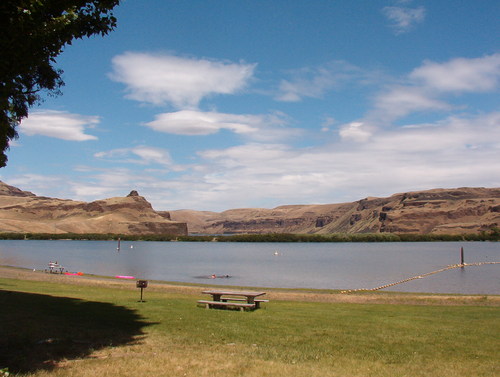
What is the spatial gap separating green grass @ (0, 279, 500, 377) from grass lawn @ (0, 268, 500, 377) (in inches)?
1.0

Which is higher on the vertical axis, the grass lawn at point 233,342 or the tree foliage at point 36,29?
the tree foliage at point 36,29

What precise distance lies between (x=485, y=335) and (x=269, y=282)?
33.4m

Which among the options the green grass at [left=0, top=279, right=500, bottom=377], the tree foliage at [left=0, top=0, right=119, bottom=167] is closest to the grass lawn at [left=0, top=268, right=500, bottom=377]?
the green grass at [left=0, top=279, right=500, bottom=377]

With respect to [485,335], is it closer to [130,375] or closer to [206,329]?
[206,329]

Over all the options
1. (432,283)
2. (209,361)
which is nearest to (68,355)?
(209,361)

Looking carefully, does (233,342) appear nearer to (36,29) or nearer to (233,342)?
(233,342)

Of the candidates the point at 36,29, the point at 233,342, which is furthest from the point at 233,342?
A: the point at 36,29

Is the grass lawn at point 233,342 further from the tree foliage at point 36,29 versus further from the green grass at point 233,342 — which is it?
the tree foliage at point 36,29

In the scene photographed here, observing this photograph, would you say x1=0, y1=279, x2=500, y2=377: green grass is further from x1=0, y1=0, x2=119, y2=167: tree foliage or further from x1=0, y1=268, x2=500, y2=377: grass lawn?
x1=0, y1=0, x2=119, y2=167: tree foliage

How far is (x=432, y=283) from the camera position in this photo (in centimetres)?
4566

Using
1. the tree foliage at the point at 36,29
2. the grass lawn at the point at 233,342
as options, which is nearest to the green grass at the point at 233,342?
the grass lawn at the point at 233,342

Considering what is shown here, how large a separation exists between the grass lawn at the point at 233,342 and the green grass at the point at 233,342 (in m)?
0.02

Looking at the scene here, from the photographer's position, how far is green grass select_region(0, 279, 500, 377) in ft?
31.5

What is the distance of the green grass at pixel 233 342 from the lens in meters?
9.60
